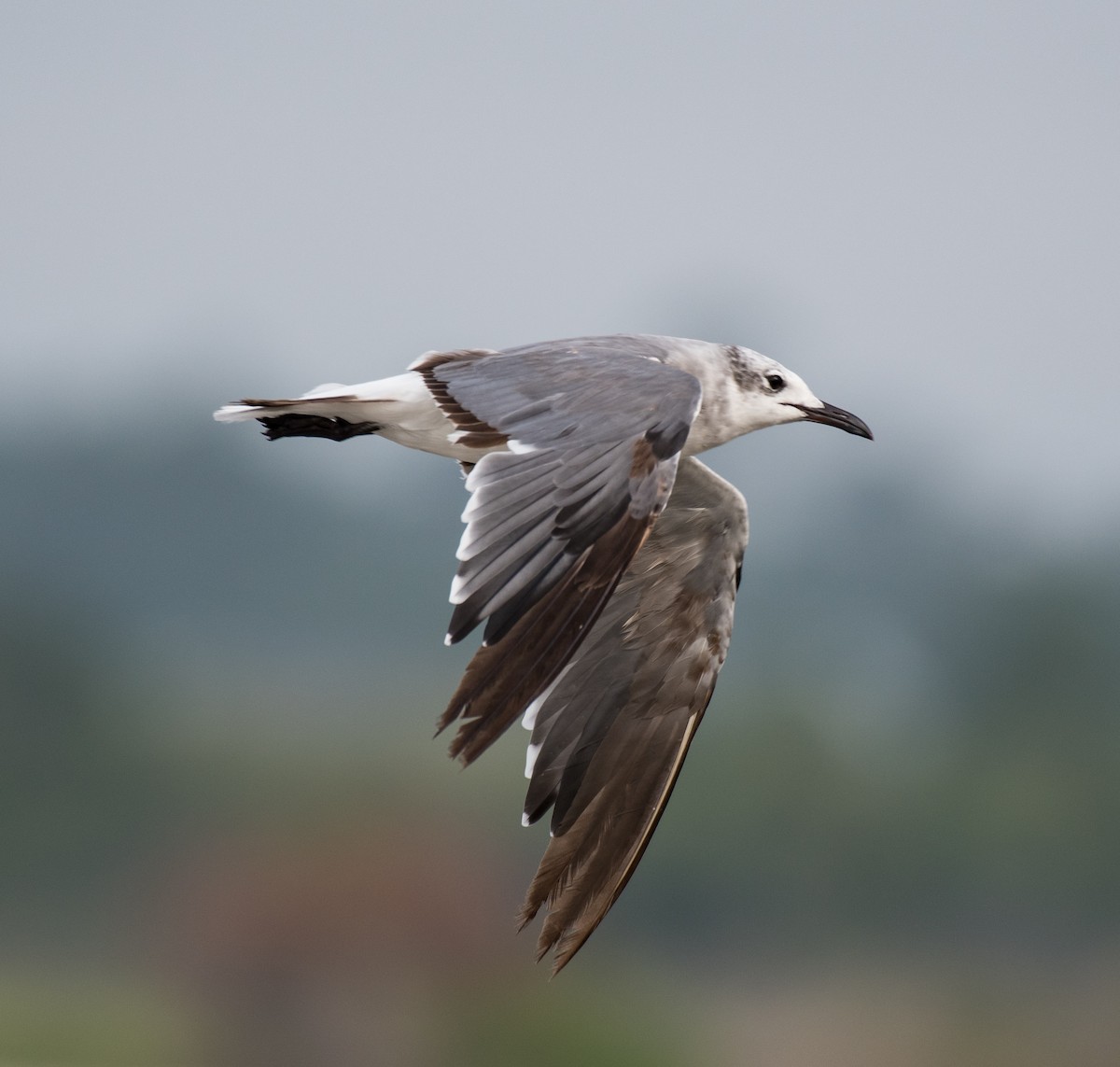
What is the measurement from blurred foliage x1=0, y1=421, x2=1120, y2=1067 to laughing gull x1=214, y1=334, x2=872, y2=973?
75.3ft

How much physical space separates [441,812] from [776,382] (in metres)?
31.6

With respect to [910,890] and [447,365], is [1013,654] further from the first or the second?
[447,365]

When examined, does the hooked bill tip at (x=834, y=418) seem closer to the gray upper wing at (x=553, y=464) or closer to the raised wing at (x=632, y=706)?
the raised wing at (x=632, y=706)

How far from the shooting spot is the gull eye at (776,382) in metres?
6.75

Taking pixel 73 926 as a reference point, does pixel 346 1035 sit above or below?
above

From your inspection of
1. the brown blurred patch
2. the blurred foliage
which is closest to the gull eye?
the blurred foliage

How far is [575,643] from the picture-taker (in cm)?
510

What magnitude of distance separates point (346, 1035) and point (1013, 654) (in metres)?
28.4

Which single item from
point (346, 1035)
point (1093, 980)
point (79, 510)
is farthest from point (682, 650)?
point (79, 510)

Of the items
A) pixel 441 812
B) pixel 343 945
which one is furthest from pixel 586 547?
pixel 441 812

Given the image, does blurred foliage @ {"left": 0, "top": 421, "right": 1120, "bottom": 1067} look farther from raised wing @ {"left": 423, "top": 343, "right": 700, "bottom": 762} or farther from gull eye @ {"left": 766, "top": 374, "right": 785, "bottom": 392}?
raised wing @ {"left": 423, "top": 343, "right": 700, "bottom": 762}

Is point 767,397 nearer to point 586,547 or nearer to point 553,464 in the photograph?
point 553,464

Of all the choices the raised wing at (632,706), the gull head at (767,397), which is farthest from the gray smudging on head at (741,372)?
the raised wing at (632,706)

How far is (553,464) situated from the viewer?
17.7ft
